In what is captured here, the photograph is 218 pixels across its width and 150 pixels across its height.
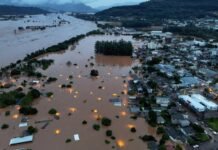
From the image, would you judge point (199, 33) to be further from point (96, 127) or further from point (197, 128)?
point (96, 127)

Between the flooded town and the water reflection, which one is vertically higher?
the water reflection

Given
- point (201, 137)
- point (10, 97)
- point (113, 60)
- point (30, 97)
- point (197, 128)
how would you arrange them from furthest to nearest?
point (113, 60)
point (30, 97)
point (10, 97)
point (197, 128)
point (201, 137)

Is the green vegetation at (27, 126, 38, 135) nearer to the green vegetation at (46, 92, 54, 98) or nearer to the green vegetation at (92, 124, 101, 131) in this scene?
the green vegetation at (92, 124, 101, 131)

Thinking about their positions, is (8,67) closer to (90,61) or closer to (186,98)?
(90,61)

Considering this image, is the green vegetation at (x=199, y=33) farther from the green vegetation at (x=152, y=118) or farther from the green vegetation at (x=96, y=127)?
the green vegetation at (x=96, y=127)

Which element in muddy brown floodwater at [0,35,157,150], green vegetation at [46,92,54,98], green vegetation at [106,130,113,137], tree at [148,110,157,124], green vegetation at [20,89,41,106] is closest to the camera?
muddy brown floodwater at [0,35,157,150]

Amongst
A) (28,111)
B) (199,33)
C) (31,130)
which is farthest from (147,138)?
(199,33)

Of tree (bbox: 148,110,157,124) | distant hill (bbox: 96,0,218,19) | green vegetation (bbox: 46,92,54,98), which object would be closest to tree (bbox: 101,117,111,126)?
tree (bbox: 148,110,157,124)
